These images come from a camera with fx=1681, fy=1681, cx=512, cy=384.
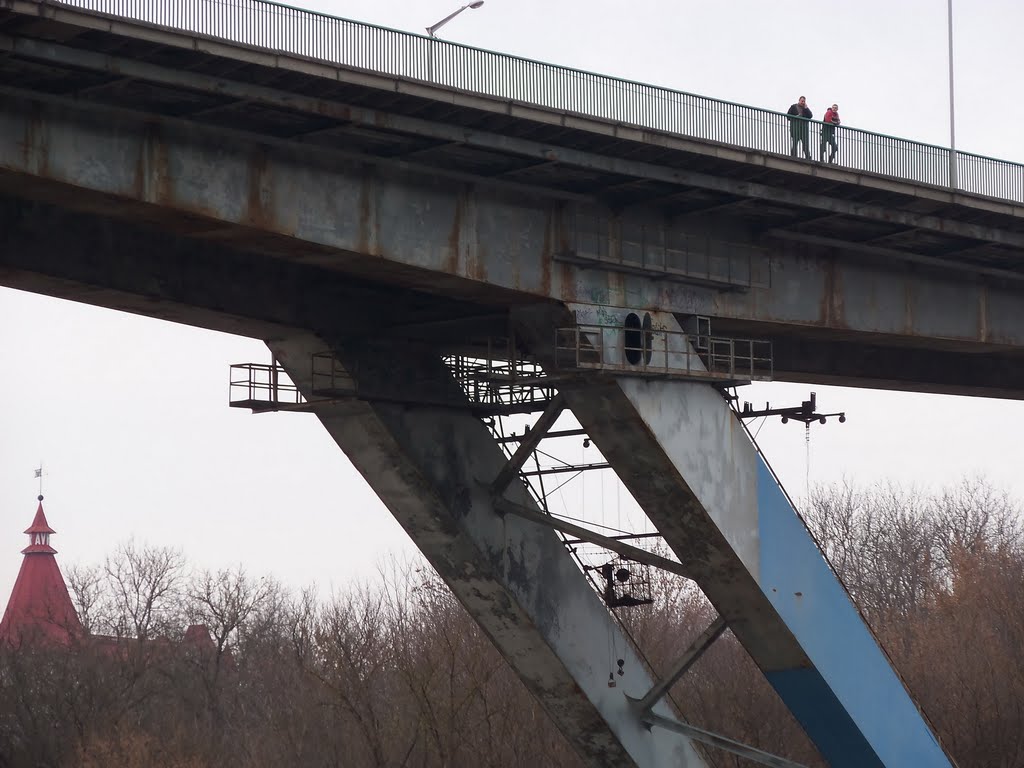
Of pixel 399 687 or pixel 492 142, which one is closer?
pixel 492 142

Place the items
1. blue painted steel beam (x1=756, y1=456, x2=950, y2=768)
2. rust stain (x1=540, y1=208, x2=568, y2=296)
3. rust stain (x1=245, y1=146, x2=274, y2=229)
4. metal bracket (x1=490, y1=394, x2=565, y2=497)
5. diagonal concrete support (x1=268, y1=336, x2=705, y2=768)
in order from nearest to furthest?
rust stain (x1=245, y1=146, x2=274, y2=229)
rust stain (x1=540, y1=208, x2=568, y2=296)
blue painted steel beam (x1=756, y1=456, x2=950, y2=768)
metal bracket (x1=490, y1=394, x2=565, y2=497)
diagonal concrete support (x1=268, y1=336, x2=705, y2=768)

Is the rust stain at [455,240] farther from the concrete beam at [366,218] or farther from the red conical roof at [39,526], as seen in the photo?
the red conical roof at [39,526]

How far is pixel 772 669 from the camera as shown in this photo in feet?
95.5

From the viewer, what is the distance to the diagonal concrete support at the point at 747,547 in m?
27.4

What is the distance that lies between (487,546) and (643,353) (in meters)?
5.44

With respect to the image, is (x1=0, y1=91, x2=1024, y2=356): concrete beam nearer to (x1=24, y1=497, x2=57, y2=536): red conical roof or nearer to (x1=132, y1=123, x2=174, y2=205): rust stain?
(x1=132, y1=123, x2=174, y2=205): rust stain

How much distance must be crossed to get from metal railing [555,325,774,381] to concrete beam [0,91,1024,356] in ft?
1.91

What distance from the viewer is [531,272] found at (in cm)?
2680

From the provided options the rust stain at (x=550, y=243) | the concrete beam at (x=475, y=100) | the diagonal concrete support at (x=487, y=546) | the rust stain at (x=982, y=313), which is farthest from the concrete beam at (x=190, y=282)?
the rust stain at (x=982, y=313)

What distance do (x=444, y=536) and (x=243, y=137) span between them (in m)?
9.71

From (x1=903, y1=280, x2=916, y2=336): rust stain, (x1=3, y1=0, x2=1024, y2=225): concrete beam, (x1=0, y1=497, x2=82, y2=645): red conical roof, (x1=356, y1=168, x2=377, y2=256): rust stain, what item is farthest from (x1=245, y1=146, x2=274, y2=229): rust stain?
(x1=0, y1=497, x2=82, y2=645): red conical roof

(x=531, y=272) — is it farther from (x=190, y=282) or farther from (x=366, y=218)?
(x=190, y=282)

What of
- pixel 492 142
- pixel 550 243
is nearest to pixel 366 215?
pixel 492 142

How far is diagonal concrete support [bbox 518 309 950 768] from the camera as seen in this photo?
27391 mm
